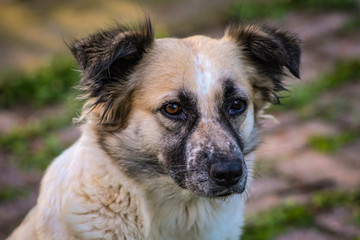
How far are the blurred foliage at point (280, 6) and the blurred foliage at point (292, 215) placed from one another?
12.8 feet

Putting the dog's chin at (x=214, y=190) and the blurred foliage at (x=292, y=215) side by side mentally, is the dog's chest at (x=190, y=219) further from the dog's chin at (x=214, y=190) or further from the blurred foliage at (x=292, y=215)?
the blurred foliage at (x=292, y=215)

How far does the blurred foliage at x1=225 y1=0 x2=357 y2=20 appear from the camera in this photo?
26.1 ft

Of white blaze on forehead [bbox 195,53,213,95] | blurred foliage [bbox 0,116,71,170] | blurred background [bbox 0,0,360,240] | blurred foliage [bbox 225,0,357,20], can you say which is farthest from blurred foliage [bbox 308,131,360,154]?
blurred foliage [bbox 225,0,357,20]

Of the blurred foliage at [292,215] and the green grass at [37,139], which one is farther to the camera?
the green grass at [37,139]

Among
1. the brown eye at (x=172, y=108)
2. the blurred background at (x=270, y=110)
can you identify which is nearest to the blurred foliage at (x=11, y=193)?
the blurred background at (x=270, y=110)

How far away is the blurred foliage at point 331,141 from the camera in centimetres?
534

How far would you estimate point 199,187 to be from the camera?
300 centimetres

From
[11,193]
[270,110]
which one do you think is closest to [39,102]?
[11,193]

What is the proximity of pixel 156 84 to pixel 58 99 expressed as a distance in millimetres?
3354

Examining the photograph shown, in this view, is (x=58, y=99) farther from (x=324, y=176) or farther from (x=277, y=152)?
(x=324, y=176)

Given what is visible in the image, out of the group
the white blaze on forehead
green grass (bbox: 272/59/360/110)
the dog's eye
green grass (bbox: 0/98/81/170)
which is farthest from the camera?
green grass (bbox: 272/59/360/110)

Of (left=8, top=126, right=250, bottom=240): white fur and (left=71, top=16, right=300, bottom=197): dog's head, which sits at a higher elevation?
(left=71, top=16, right=300, bottom=197): dog's head

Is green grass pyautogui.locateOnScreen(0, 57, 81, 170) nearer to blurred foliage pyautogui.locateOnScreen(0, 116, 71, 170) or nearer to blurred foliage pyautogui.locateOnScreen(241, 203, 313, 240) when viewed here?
blurred foliage pyautogui.locateOnScreen(0, 116, 71, 170)

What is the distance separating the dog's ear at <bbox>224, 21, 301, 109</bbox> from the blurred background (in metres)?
0.19
